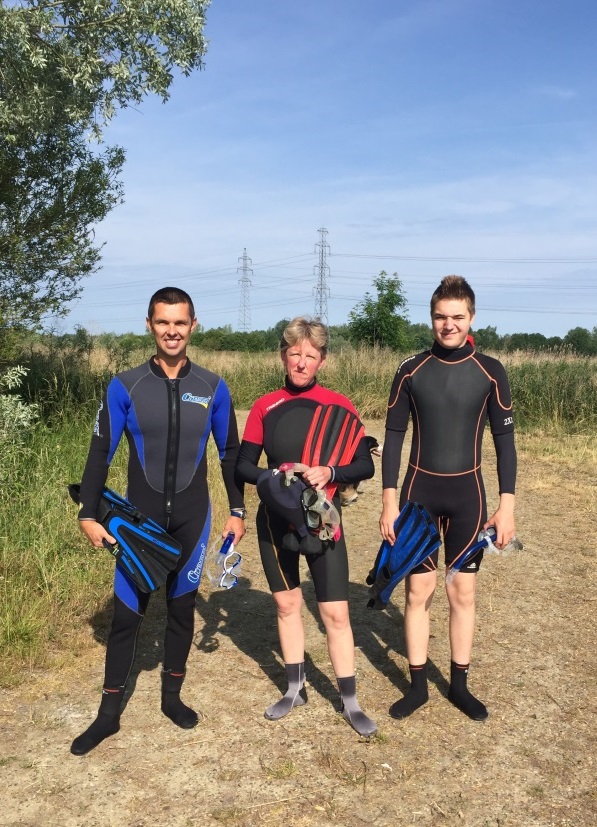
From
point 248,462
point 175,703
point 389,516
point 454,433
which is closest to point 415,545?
point 389,516

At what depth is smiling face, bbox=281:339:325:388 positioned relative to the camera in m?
3.34

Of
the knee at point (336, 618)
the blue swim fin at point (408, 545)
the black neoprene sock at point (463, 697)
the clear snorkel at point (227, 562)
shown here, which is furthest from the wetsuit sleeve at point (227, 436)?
the black neoprene sock at point (463, 697)

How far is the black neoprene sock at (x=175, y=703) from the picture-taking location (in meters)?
3.46

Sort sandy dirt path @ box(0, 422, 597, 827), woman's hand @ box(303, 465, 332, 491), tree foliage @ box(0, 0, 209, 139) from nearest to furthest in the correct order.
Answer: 1. sandy dirt path @ box(0, 422, 597, 827)
2. woman's hand @ box(303, 465, 332, 491)
3. tree foliage @ box(0, 0, 209, 139)

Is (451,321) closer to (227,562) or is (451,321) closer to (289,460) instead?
(289,460)

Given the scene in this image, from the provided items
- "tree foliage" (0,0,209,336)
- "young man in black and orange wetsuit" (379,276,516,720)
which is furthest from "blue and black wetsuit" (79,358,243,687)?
"tree foliage" (0,0,209,336)

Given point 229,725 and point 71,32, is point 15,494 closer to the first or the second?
point 229,725

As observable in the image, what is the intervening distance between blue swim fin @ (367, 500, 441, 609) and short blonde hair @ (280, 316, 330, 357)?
0.95 meters

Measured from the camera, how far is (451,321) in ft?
11.3

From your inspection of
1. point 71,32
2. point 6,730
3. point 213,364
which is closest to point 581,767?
point 6,730

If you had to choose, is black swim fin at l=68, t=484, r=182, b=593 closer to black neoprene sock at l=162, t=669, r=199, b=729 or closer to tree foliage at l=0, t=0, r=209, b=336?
black neoprene sock at l=162, t=669, r=199, b=729

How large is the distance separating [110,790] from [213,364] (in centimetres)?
1753

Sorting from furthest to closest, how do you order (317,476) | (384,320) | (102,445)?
(384,320)
(102,445)
(317,476)

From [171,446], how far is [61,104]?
5.06 meters
